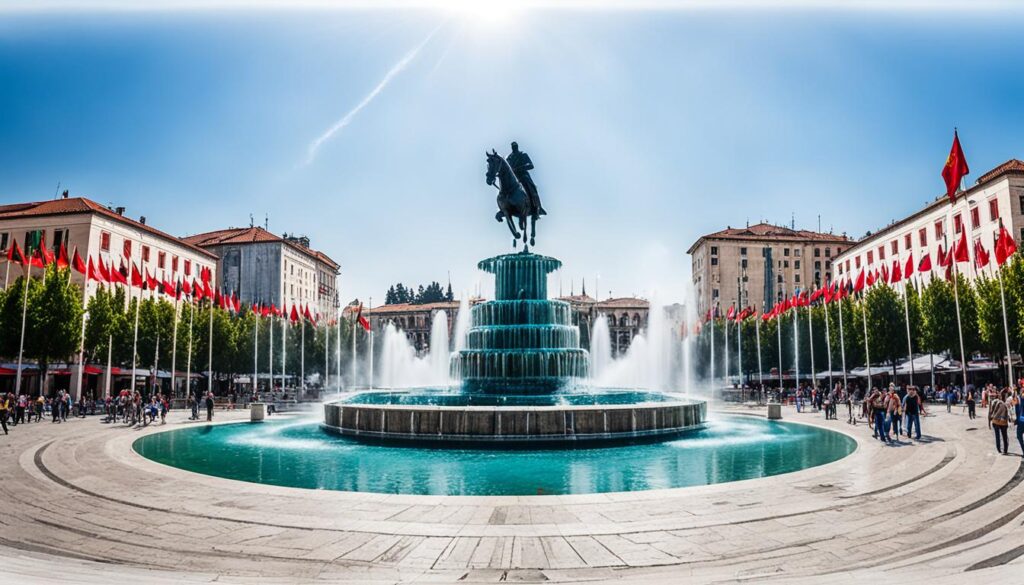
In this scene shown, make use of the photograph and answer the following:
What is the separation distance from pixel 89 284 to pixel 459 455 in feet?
168

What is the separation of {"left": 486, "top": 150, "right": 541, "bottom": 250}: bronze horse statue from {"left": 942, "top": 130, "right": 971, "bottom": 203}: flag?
16.5 m

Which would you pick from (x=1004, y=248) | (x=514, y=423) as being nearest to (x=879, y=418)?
(x=514, y=423)

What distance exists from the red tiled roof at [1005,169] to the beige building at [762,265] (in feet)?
150

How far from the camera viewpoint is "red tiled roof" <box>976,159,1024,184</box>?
167 ft

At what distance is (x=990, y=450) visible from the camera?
628 inches

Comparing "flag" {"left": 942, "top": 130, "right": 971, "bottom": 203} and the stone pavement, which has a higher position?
"flag" {"left": 942, "top": 130, "right": 971, "bottom": 203}

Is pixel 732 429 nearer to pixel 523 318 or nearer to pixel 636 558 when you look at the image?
pixel 523 318

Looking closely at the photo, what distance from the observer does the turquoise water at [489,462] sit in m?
12.7

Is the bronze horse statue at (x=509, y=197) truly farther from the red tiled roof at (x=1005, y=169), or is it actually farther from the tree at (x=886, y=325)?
the red tiled roof at (x=1005, y=169)

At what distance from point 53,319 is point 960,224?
2407 inches

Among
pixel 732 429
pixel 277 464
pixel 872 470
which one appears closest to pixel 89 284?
pixel 277 464

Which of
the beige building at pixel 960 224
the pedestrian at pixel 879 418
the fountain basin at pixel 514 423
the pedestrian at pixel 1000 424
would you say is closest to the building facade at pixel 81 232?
the fountain basin at pixel 514 423

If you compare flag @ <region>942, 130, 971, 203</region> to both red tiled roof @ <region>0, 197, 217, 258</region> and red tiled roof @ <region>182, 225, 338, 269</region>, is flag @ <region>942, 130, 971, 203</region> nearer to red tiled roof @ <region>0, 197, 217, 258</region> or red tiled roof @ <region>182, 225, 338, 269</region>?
red tiled roof @ <region>0, 197, 217, 258</region>

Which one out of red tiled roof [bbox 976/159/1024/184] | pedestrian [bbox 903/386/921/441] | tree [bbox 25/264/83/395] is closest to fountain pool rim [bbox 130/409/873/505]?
pedestrian [bbox 903/386/921/441]
